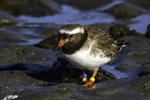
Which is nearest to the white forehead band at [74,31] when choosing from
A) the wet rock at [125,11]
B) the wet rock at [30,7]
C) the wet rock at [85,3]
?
the wet rock at [125,11]

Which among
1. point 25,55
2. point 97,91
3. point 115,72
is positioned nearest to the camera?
point 97,91

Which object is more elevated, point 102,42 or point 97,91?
point 102,42

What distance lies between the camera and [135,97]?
7.43 metres

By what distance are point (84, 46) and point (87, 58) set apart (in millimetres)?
190

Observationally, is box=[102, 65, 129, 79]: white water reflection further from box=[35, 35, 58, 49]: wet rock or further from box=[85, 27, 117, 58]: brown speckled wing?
box=[35, 35, 58, 49]: wet rock

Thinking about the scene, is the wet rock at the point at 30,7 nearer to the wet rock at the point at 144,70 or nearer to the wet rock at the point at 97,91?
the wet rock at the point at 144,70

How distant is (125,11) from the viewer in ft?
56.5

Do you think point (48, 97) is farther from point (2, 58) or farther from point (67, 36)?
point (2, 58)

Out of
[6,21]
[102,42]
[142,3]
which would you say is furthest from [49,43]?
[142,3]

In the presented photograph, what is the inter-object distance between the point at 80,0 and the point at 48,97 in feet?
44.4

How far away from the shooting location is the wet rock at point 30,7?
59.9 feet

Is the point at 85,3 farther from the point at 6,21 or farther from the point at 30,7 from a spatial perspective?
the point at 6,21

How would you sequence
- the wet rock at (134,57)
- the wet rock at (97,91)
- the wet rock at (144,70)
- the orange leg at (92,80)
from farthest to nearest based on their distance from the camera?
the wet rock at (134,57)
the wet rock at (144,70)
the orange leg at (92,80)
the wet rock at (97,91)

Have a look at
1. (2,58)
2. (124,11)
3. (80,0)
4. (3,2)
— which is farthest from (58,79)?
(80,0)
